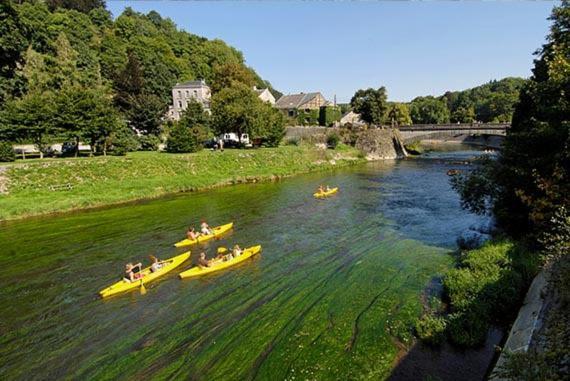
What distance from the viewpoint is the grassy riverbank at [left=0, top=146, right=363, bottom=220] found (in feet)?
95.7

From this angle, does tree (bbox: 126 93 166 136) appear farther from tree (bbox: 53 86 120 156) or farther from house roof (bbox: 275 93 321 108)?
house roof (bbox: 275 93 321 108)

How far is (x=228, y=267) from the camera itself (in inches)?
679

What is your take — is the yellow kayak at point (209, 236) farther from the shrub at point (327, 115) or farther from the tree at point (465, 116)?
the tree at point (465, 116)

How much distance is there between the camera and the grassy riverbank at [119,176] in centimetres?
2917

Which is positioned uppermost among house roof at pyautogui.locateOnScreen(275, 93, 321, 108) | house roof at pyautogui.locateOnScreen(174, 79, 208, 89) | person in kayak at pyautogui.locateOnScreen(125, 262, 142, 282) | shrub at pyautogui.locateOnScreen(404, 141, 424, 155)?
house roof at pyautogui.locateOnScreen(174, 79, 208, 89)

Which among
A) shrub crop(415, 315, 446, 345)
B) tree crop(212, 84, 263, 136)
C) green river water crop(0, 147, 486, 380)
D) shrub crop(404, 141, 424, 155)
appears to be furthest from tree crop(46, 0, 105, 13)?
shrub crop(415, 315, 446, 345)

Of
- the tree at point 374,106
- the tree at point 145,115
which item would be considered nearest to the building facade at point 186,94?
the tree at point 145,115

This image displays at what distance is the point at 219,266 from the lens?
16969mm

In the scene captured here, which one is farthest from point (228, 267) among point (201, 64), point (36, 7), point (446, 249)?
point (201, 64)

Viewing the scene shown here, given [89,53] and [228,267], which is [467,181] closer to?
[228,267]

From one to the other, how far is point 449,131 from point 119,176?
56.3 meters

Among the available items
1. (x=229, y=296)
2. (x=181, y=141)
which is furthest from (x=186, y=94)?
(x=229, y=296)

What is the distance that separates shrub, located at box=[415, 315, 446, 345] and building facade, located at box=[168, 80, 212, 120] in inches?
2914

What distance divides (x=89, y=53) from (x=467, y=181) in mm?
77786
